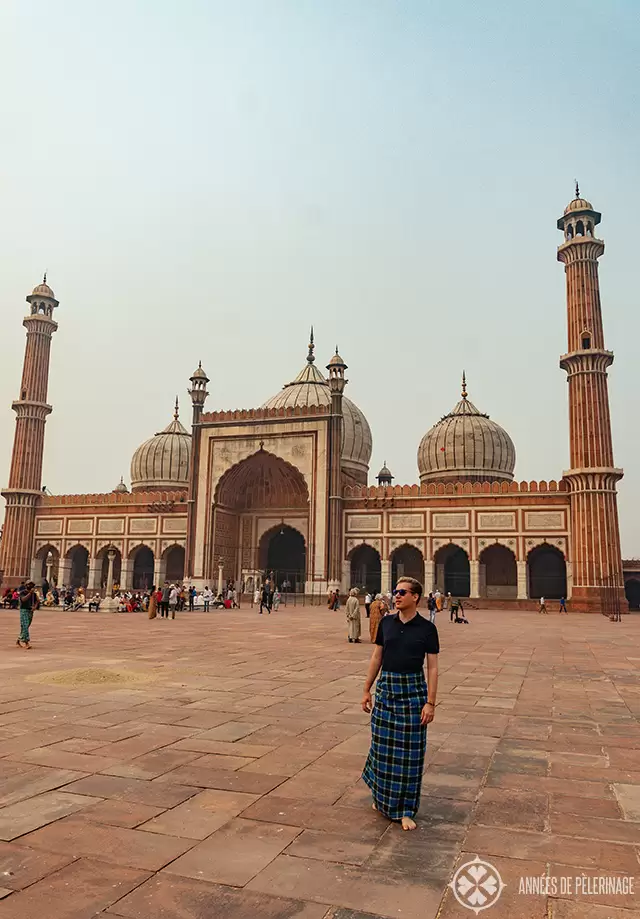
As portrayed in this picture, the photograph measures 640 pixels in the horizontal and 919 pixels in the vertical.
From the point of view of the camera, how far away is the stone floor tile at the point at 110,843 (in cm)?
303

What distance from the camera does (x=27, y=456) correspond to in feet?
134

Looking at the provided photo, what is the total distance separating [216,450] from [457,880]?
34904mm

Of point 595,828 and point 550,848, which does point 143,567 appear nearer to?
point 595,828

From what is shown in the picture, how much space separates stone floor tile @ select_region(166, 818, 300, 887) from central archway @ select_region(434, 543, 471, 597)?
1271 inches

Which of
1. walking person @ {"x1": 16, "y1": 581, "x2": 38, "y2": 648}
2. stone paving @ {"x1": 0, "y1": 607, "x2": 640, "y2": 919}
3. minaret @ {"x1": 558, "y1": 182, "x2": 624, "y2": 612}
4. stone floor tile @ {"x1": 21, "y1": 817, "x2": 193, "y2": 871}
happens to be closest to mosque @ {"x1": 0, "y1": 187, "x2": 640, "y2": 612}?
minaret @ {"x1": 558, "y1": 182, "x2": 624, "y2": 612}

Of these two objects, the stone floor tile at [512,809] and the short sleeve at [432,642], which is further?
the short sleeve at [432,642]

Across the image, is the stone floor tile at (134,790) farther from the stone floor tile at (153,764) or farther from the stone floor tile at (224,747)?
the stone floor tile at (224,747)

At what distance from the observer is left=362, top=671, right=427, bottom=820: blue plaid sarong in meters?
3.60

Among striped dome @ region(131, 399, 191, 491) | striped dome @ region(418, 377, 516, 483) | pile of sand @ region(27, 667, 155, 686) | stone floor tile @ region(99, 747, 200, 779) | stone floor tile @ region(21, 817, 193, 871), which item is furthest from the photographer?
striped dome @ region(131, 399, 191, 491)

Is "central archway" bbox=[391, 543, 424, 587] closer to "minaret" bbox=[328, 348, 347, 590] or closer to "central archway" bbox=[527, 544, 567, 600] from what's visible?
"minaret" bbox=[328, 348, 347, 590]

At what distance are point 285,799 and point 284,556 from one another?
3619 cm

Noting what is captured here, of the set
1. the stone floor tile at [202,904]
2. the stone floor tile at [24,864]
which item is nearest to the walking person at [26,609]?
the stone floor tile at [24,864]

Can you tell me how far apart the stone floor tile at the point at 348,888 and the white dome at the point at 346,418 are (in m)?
37.7

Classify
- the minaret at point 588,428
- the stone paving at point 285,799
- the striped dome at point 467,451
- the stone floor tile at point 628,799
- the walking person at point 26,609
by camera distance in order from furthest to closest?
the striped dome at point 467,451 < the minaret at point 588,428 < the walking person at point 26,609 < the stone floor tile at point 628,799 < the stone paving at point 285,799
